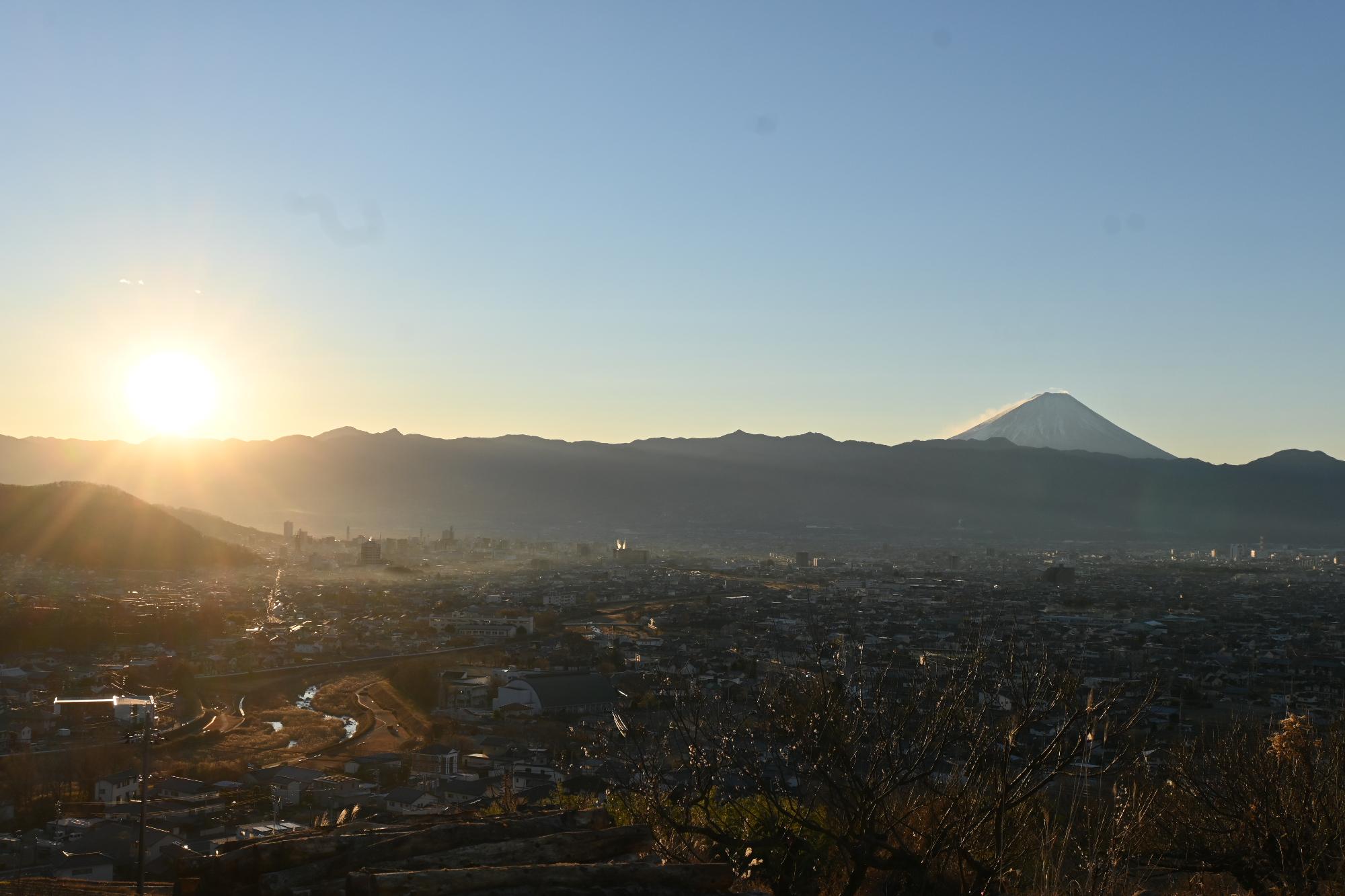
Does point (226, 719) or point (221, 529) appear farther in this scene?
point (221, 529)

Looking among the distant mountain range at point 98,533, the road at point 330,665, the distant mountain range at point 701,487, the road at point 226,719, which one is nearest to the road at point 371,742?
the road at point 226,719

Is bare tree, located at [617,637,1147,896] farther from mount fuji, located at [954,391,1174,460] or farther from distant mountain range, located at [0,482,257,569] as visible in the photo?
mount fuji, located at [954,391,1174,460]

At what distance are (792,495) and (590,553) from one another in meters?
43.5

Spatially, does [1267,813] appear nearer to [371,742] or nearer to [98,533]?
[371,742]

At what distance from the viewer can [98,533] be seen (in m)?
44.2

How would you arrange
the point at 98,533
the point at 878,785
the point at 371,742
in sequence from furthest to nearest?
1. the point at 98,533
2. the point at 371,742
3. the point at 878,785

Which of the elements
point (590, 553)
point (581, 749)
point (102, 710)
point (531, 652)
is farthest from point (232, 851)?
point (590, 553)

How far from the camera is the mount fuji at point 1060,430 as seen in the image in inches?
5935

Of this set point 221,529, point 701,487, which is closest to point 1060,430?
point 701,487

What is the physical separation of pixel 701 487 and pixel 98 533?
71.5 m

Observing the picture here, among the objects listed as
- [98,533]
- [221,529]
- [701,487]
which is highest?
[701,487]

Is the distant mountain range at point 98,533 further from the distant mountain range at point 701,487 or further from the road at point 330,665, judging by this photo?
the distant mountain range at point 701,487

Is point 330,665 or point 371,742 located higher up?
point 371,742

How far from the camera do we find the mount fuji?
495ft
